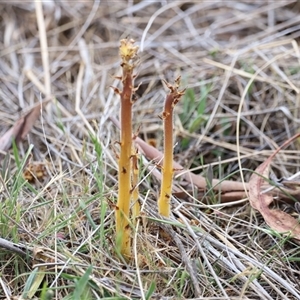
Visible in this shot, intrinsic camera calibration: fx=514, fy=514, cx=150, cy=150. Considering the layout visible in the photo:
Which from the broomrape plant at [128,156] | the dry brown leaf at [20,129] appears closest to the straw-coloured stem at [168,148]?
the broomrape plant at [128,156]

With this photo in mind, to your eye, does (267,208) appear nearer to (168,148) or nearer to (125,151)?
(168,148)

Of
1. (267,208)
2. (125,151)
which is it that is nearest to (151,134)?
(267,208)

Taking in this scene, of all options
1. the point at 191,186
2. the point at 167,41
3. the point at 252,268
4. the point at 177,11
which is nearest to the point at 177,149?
the point at 191,186

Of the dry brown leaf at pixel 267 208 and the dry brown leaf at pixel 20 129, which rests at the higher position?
the dry brown leaf at pixel 20 129

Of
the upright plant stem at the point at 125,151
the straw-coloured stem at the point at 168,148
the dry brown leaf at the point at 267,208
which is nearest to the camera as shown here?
the upright plant stem at the point at 125,151

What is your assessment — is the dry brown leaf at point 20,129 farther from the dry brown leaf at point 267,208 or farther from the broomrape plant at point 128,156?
the dry brown leaf at point 267,208

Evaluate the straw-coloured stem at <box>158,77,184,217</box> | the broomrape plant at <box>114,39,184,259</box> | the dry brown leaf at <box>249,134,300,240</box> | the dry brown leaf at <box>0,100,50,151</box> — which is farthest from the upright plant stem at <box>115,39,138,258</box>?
the dry brown leaf at <box>0,100,50,151</box>
